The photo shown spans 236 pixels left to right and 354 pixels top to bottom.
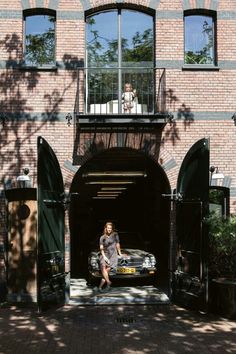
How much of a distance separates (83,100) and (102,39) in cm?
160

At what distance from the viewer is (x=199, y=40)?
12.5 meters

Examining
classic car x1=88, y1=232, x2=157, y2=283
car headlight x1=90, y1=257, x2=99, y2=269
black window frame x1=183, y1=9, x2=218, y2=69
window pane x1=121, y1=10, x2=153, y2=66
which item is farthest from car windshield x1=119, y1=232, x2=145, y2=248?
black window frame x1=183, y1=9, x2=218, y2=69

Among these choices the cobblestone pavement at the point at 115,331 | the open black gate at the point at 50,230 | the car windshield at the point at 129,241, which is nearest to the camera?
the cobblestone pavement at the point at 115,331

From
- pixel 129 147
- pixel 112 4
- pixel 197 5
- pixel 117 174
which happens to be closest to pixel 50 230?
pixel 129 147

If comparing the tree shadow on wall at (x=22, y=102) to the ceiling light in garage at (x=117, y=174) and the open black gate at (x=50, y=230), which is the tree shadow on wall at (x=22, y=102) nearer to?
the open black gate at (x=50, y=230)

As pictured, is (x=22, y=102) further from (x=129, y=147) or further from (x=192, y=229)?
(x=192, y=229)

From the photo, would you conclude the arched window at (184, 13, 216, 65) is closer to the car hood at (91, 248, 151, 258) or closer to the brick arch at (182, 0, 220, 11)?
the brick arch at (182, 0, 220, 11)

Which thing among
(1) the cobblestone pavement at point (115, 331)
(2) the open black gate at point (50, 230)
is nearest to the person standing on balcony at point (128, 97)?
(2) the open black gate at point (50, 230)

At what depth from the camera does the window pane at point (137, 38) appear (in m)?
12.5

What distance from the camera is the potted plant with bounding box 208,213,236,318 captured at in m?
10.3

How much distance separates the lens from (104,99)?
40.1 ft

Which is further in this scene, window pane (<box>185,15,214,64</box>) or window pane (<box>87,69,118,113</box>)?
window pane (<box>185,15,214,64</box>)

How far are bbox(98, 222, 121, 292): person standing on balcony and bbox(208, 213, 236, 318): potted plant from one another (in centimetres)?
273

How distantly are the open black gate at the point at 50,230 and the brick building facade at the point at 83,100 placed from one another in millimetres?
794
